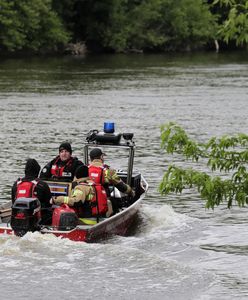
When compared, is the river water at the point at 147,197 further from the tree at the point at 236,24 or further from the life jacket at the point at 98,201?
the tree at the point at 236,24

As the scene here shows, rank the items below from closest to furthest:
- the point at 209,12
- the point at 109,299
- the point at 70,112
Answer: the point at 109,299 → the point at 70,112 → the point at 209,12

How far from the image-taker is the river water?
42.6 feet

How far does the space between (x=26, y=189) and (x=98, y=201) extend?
60.8 inches

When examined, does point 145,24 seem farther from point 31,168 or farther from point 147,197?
point 31,168

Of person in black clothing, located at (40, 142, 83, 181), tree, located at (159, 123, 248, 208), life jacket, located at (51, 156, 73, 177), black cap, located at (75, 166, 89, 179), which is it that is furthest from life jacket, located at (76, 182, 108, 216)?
tree, located at (159, 123, 248, 208)

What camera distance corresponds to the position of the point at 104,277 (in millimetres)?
13125

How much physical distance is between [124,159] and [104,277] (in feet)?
→ 42.7

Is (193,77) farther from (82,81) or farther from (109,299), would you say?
(109,299)

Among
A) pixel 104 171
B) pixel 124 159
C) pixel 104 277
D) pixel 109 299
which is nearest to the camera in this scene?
pixel 109 299

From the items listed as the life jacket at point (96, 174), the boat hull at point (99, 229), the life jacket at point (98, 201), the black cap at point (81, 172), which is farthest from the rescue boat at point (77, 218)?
the black cap at point (81, 172)

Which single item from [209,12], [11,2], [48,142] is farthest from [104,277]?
[209,12]

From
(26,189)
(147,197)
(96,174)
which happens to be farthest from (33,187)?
(147,197)

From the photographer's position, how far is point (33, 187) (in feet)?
47.6

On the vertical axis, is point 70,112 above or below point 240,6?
below
